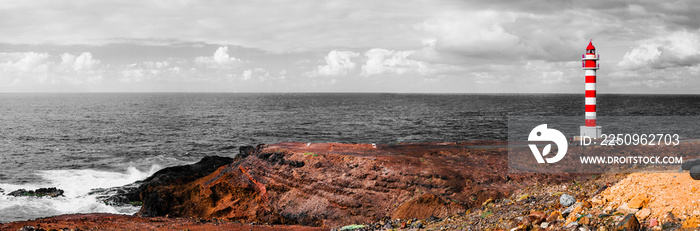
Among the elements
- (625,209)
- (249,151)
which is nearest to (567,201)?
(625,209)

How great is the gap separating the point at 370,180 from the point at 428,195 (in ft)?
7.21

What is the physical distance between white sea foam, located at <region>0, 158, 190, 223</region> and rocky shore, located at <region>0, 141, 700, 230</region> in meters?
6.58

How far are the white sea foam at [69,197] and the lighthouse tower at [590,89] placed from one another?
72.2 ft

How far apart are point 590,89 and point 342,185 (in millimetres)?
12886

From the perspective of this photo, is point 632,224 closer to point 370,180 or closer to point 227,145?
point 370,180

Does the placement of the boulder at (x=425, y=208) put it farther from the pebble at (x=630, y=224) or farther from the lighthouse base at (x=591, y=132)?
the lighthouse base at (x=591, y=132)

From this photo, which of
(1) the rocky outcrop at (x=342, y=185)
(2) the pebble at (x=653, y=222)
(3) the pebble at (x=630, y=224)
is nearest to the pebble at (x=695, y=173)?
(2) the pebble at (x=653, y=222)

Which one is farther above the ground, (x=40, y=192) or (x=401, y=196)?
(x=401, y=196)

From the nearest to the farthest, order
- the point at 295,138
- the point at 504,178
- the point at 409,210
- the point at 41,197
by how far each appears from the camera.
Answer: the point at 409,210 < the point at 504,178 < the point at 41,197 < the point at 295,138

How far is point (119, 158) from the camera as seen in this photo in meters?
40.3

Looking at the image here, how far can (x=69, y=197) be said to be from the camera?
25844mm

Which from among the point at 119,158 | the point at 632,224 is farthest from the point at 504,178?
the point at 119,158

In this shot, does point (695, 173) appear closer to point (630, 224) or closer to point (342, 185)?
point (630, 224)

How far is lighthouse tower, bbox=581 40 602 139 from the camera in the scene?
2031 centimetres
